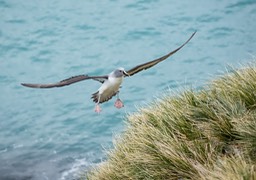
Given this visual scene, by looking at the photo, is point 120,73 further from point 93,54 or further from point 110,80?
point 93,54

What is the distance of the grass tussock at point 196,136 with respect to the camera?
4.80 meters

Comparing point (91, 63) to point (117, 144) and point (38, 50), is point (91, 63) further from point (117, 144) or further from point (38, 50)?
point (117, 144)

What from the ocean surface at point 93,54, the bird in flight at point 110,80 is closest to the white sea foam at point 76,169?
the ocean surface at point 93,54

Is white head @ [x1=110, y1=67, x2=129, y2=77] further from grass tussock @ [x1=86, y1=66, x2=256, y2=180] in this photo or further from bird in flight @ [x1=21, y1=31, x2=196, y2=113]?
grass tussock @ [x1=86, y1=66, x2=256, y2=180]

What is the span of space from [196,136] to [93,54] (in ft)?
29.3

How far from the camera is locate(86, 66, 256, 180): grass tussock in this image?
189 inches

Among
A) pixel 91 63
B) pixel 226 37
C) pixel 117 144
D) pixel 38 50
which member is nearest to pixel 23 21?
pixel 38 50

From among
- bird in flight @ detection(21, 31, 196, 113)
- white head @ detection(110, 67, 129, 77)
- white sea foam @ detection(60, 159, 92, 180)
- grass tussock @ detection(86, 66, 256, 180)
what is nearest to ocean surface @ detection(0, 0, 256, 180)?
white sea foam @ detection(60, 159, 92, 180)

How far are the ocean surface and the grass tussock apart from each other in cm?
490

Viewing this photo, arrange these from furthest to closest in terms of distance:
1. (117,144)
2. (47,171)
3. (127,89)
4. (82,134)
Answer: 1. (127,89)
2. (82,134)
3. (47,171)
4. (117,144)

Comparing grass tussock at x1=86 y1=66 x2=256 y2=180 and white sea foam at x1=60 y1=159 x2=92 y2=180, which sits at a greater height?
grass tussock at x1=86 y1=66 x2=256 y2=180

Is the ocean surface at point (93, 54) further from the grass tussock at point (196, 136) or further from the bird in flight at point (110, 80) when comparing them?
the bird in flight at point (110, 80)

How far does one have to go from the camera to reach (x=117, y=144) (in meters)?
6.18

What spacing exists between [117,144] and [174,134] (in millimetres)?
921
